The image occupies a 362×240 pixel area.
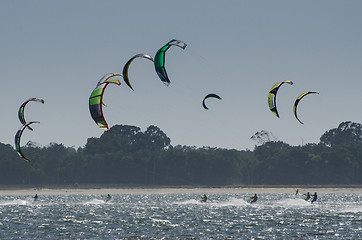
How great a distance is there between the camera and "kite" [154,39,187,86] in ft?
126

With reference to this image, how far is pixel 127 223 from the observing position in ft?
149

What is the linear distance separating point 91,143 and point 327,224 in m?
135

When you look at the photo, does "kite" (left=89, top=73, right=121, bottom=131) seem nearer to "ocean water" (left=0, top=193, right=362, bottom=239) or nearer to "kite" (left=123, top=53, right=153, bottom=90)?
"kite" (left=123, top=53, right=153, bottom=90)

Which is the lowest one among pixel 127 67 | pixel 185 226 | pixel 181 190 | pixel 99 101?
pixel 185 226

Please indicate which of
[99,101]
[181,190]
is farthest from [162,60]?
[181,190]

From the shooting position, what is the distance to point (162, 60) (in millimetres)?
40438

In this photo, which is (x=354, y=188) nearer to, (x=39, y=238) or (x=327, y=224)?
(x=327, y=224)

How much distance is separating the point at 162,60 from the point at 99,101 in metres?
4.92

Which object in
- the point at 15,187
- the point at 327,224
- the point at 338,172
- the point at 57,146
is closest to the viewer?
the point at 327,224

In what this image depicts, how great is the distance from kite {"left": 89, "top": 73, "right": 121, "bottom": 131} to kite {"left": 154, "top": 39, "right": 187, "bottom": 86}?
281 cm

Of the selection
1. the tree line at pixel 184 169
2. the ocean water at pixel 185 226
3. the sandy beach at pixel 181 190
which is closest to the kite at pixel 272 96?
the ocean water at pixel 185 226

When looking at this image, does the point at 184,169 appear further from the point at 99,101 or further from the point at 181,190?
the point at 99,101

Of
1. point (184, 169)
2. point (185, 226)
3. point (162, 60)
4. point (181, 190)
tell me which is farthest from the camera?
point (184, 169)

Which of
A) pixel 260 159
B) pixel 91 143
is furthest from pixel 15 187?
pixel 260 159
